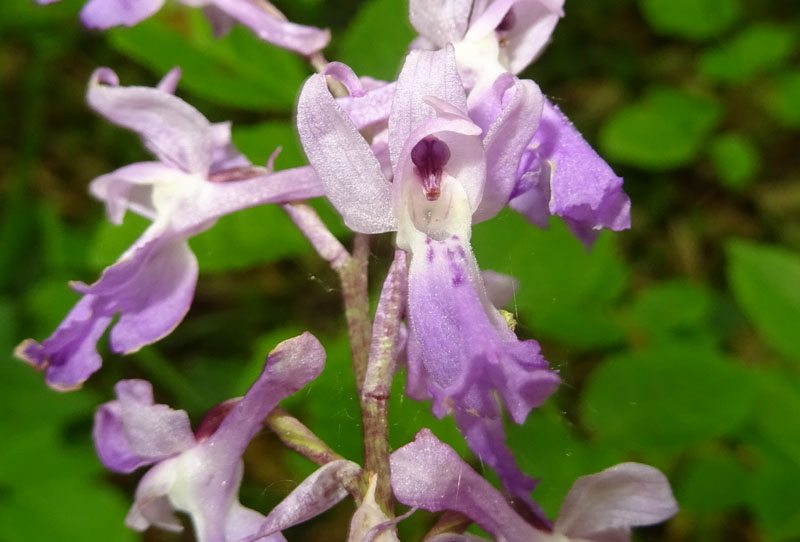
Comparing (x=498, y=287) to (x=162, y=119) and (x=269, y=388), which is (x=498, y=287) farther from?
(x=162, y=119)

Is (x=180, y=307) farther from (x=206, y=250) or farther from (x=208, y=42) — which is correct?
(x=208, y=42)

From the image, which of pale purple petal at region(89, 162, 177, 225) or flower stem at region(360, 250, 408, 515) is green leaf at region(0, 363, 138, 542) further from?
flower stem at region(360, 250, 408, 515)

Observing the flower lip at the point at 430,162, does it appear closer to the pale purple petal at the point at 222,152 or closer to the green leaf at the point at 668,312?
the pale purple petal at the point at 222,152

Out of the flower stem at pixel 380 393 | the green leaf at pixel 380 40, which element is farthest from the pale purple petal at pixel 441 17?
the green leaf at pixel 380 40

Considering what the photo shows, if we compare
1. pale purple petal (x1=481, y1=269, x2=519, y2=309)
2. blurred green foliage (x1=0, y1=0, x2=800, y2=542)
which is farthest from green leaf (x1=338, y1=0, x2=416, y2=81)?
pale purple petal (x1=481, y1=269, x2=519, y2=309)

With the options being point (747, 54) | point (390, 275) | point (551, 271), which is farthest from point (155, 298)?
point (747, 54)

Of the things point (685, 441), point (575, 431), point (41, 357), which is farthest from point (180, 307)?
point (685, 441)
